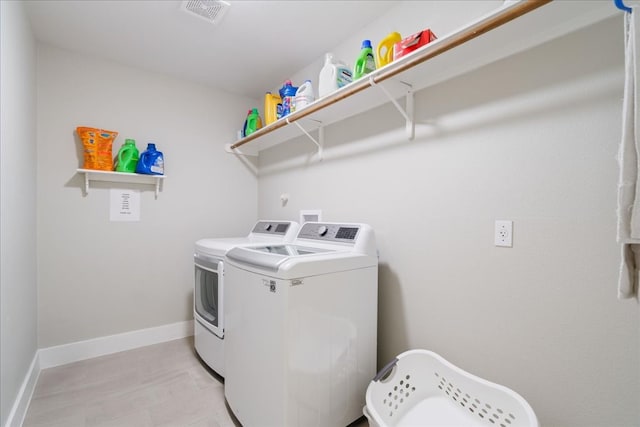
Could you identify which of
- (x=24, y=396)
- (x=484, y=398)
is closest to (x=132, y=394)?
(x=24, y=396)

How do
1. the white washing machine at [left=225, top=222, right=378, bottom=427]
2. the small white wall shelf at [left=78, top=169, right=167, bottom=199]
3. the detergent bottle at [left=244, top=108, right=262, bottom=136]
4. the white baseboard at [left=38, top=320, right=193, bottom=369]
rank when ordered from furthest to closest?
the detergent bottle at [left=244, top=108, right=262, bottom=136] → the small white wall shelf at [left=78, top=169, right=167, bottom=199] → the white baseboard at [left=38, top=320, right=193, bottom=369] → the white washing machine at [left=225, top=222, right=378, bottom=427]

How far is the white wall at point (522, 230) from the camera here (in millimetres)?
985

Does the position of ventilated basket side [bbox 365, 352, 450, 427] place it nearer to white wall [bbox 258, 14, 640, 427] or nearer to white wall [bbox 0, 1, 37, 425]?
white wall [bbox 258, 14, 640, 427]

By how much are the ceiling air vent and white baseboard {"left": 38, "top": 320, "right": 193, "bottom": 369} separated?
252cm

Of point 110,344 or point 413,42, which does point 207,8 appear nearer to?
point 413,42

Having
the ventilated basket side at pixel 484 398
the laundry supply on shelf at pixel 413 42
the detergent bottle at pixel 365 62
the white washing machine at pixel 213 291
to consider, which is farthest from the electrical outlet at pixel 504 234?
the white washing machine at pixel 213 291

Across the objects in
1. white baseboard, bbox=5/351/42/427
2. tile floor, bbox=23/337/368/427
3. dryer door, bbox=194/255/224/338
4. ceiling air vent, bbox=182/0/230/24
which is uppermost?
ceiling air vent, bbox=182/0/230/24

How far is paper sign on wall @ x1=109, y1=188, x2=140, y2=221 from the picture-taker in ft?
7.82

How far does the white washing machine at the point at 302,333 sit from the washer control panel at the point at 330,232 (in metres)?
0.01

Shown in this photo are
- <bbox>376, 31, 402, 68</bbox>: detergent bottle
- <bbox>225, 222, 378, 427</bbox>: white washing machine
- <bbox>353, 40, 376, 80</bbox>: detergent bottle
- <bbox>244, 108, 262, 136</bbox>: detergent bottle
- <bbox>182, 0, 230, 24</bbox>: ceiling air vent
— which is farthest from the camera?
<bbox>244, 108, 262, 136</bbox>: detergent bottle

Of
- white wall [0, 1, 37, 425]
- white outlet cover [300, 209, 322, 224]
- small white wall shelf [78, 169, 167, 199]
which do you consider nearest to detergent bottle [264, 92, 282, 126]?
white outlet cover [300, 209, 322, 224]

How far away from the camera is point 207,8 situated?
1.74m

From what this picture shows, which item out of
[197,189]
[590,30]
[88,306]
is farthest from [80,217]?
[590,30]

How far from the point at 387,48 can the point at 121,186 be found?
2354 mm
